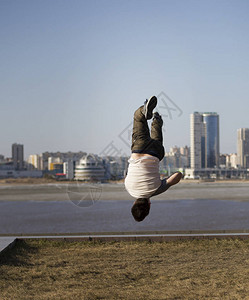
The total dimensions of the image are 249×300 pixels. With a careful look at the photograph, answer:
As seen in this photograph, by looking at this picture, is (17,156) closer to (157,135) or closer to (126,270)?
(126,270)

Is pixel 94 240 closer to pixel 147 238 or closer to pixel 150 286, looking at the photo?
pixel 147 238

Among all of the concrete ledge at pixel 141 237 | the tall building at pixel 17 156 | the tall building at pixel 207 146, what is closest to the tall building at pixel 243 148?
the tall building at pixel 207 146

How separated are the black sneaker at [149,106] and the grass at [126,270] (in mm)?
5399

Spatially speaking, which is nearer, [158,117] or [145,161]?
[145,161]

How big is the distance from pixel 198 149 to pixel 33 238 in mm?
151965

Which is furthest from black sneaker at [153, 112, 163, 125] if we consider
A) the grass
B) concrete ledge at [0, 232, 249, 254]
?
concrete ledge at [0, 232, 249, 254]

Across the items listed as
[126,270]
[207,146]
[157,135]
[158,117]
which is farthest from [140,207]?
[207,146]

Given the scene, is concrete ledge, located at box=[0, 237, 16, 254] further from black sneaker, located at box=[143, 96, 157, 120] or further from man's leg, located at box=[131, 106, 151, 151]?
black sneaker, located at box=[143, 96, 157, 120]

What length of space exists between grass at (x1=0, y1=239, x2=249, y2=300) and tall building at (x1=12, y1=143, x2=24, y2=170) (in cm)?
17012

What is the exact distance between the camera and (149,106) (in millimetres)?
4219

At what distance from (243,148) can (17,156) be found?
95666 millimetres

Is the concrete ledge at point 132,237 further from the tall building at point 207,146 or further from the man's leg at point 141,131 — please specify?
the tall building at point 207,146

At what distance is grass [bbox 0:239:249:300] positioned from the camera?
352 inches

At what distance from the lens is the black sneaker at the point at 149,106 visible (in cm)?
418
